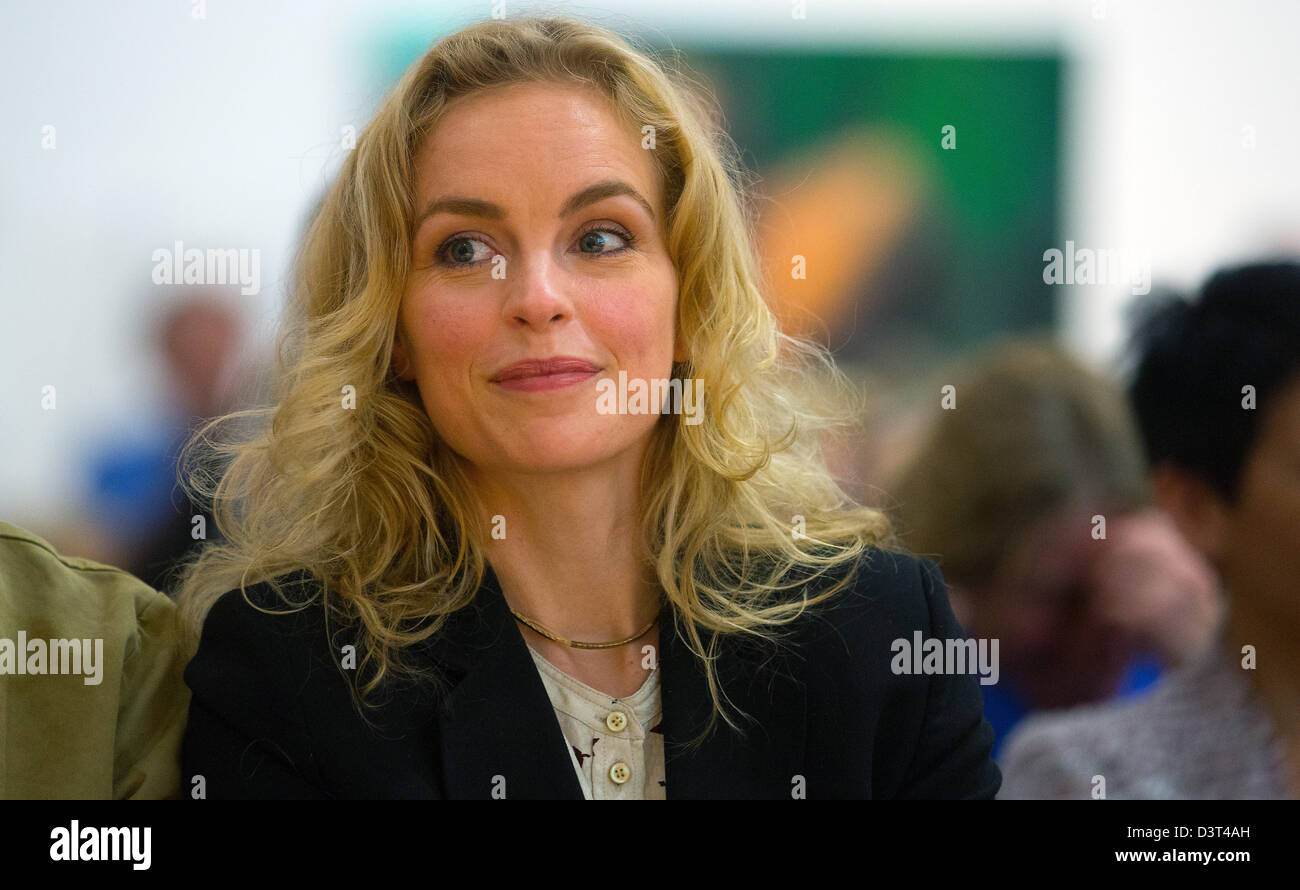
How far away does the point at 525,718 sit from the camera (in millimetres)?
1354

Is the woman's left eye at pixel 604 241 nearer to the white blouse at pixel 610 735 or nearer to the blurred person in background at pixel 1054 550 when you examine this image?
the white blouse at pixel 610 735

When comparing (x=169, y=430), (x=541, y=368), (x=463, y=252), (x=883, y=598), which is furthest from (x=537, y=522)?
(x=169, y=430)

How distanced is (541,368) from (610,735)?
0.46 metres

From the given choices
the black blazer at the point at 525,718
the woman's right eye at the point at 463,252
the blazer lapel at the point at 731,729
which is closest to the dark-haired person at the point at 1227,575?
the black blazer at the point at 525,718

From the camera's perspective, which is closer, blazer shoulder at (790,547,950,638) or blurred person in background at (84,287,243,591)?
blazer shoulder at (790,547,950,638)

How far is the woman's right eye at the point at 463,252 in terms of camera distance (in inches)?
55.7

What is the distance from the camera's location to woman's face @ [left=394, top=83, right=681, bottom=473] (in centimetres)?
138

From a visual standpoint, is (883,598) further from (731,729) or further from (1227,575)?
(1227,575)

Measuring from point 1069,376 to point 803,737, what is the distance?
1.55 meters

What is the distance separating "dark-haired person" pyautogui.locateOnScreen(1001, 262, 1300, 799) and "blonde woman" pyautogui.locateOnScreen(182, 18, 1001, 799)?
1.53 feet

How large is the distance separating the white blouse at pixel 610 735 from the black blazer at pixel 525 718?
0.05 metres

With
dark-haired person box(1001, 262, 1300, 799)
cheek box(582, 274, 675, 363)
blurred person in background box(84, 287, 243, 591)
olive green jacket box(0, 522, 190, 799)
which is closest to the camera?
olive green jacket box(0, 522, 190, 799)

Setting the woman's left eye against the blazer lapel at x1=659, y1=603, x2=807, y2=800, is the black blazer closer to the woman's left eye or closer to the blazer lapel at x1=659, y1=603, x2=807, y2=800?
the blazer lapel at x1=659, y1=603, x2=807, y2=800

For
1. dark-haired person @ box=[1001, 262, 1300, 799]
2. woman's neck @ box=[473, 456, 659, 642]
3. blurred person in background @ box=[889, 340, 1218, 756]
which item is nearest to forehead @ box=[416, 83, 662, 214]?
woman's neck @ box=[473, 456, 659, 642]
